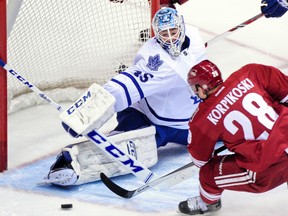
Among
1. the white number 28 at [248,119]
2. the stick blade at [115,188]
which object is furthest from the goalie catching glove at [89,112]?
the white number 28 at [248,119]

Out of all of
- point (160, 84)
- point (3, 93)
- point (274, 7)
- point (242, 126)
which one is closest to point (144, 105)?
point (160, 84)

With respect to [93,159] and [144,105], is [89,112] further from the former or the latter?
[144,105]

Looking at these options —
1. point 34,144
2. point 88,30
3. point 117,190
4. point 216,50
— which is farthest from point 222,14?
point 117,190

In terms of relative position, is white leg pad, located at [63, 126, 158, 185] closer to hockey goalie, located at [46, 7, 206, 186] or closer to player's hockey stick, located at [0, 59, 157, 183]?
hockey goalie, located at [46, 7, 206, 186]

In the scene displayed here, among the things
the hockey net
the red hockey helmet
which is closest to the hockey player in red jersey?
the red hockey helmet

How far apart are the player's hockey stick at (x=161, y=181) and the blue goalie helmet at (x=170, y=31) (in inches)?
19.7

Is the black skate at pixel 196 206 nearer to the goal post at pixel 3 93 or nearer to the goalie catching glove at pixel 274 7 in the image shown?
the goal post at pixel 3 93

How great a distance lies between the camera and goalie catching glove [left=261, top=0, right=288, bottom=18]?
4.17m

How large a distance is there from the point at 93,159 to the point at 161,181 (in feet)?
1.08

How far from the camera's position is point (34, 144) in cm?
429

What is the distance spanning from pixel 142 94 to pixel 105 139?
0.84 feet

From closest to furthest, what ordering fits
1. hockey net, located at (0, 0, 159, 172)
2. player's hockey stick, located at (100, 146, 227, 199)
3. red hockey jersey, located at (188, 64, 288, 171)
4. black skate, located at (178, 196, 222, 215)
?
red hockey jersey, located at (188, 64, 288, 171) → black skate, located at (178, 196, 222, 215) → player's hockey stick, located at (100, 146, 227, 199) → hockey net, located at (0, 0, 159, 172)

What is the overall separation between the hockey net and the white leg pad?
2.45 feet

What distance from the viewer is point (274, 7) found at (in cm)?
418
